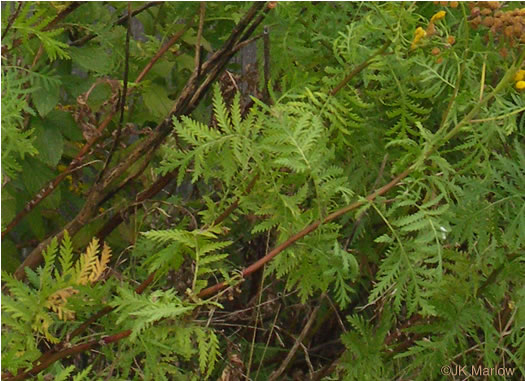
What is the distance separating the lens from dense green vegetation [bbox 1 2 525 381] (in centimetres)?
115

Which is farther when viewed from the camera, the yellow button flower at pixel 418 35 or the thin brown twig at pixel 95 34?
the thin brown twig at pixel 95 34

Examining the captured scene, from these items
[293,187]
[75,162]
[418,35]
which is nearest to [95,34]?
[75,162]

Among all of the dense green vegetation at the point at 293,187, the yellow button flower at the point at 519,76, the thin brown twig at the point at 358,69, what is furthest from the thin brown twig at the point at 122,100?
the yellow button flower at the point at 519,76

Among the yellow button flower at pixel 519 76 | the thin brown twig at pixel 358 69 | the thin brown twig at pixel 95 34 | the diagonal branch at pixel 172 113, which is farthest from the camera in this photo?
the thin brown twig at pixel 95 34

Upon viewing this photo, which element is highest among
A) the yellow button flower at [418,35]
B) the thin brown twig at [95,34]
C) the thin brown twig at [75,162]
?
the yellow button flower at [418,35]

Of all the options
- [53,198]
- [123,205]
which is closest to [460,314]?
[123,205]

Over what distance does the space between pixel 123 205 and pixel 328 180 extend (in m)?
0.54

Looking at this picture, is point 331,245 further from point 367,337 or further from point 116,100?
point 116,100

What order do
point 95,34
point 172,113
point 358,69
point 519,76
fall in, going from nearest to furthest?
point 519,76 < point 358,69 < point 172,113 < point 95,34

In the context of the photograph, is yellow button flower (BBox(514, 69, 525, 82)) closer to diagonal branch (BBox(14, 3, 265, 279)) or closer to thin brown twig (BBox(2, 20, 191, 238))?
diagonal branch (BBox(14, 3, 265, 279))

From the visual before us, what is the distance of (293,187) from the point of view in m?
1.31

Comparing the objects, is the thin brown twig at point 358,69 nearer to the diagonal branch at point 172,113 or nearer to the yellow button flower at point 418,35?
the yellow button flower at point 418,35

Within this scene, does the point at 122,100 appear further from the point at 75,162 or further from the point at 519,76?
the point at 519,76

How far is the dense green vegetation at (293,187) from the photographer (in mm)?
1146
